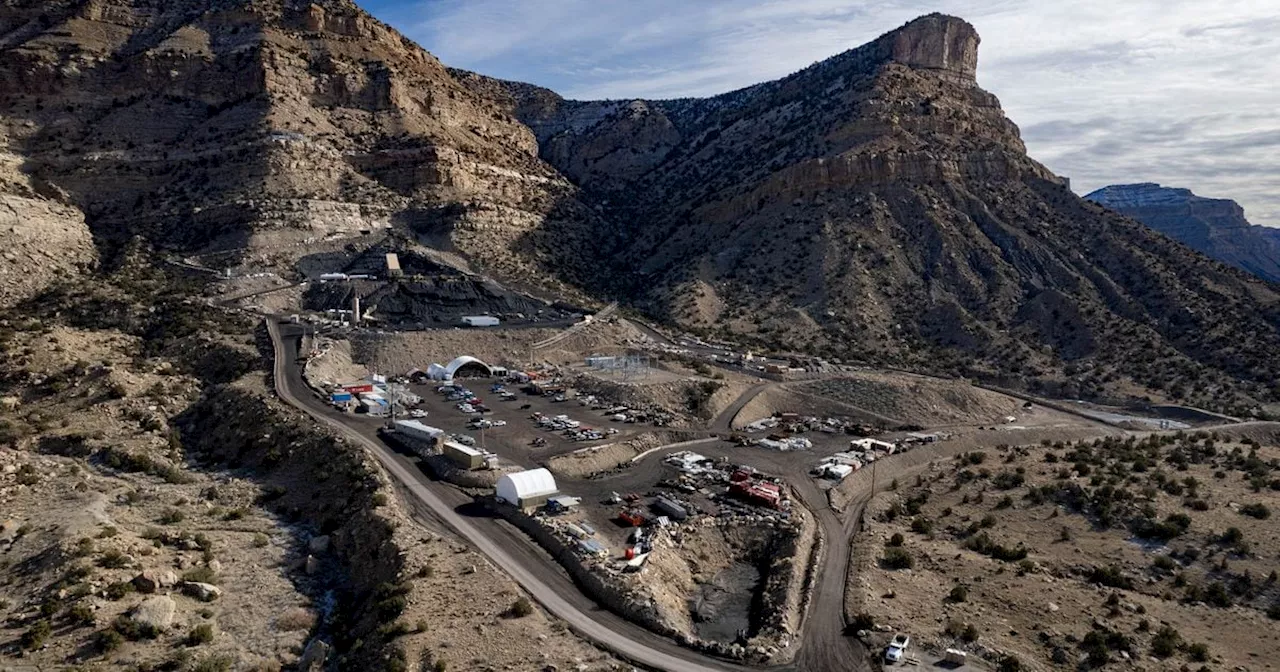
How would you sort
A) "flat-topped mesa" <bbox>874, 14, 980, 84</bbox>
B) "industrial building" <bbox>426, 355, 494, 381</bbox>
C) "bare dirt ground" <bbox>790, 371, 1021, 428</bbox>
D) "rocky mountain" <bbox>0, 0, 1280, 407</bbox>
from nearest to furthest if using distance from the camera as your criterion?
"bare dirt ground" <bbox>790, 371, 1021, 428</bbox>, "industrial building" <bbox>426, 355, 494, 381</bbox>, "rocky mountain" <bbox>0, 0, 1280, 407</bbox>, "flat-topped mesa" <bbox>874, 14, 980, 84</bbox>

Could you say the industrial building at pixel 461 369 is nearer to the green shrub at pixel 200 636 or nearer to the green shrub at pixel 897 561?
the green shrub at pixel 200 636

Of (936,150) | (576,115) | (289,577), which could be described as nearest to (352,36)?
(576,115)

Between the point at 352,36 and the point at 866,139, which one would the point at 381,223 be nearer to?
the point at 352,36

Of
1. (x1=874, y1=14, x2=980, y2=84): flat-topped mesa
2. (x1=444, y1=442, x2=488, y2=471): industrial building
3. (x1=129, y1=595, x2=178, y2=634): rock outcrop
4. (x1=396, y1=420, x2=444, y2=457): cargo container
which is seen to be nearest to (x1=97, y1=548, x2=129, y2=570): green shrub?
(x1=129, y1=595, x2=178, y2=634): rock outcrop

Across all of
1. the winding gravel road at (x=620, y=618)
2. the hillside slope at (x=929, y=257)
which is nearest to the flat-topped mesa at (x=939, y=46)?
the hillside slope at (x=929, y=257)

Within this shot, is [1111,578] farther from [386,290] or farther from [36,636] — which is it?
[386,290]

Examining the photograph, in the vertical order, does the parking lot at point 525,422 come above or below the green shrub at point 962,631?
above

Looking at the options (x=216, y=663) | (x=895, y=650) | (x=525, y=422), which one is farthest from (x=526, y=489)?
(x=895, y=650)

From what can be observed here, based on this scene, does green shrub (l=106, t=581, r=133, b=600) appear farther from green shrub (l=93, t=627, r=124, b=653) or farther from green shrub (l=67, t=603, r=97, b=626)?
green shrub (l=93, t=627, r=124, b=653)
